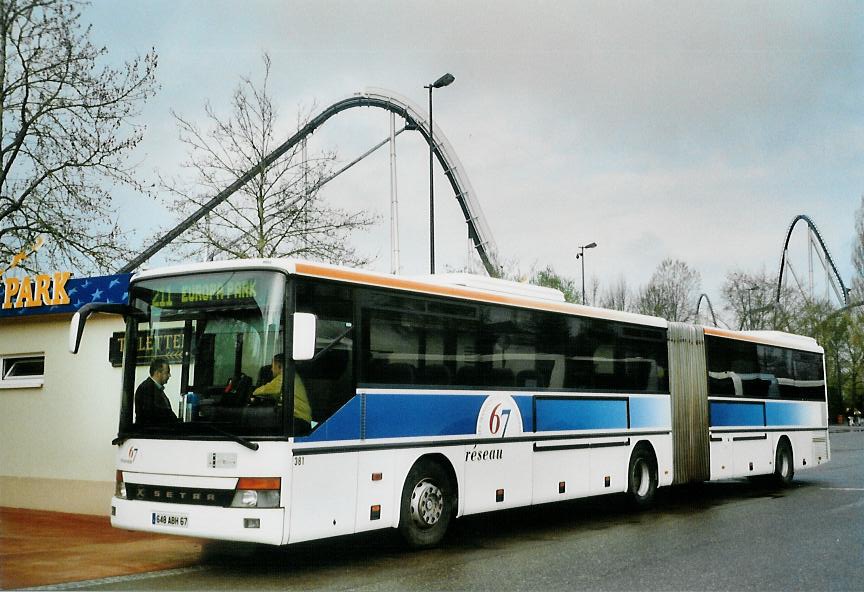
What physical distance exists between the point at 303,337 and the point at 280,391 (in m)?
0.63

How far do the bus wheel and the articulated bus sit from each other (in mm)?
5747

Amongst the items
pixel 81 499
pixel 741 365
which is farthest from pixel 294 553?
pixel 741 365

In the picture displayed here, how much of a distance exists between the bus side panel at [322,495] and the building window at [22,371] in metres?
8.64

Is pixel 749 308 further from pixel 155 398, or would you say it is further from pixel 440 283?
pixel 155 398

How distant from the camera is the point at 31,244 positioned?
1912 centimetres

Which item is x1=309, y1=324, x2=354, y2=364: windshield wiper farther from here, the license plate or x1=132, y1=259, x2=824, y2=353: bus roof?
the license plate

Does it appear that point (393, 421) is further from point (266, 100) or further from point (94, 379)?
point (266, 100)

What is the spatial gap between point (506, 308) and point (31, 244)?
11731mm

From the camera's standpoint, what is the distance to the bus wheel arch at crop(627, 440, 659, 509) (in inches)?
581

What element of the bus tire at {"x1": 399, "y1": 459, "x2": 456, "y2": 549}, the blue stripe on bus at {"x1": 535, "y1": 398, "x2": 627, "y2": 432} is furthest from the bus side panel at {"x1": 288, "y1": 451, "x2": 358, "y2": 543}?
the blue stripe on bus at {"x1": 535, "y1": 398, "x2": 627, "y2": 432}

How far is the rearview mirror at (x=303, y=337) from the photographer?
8516 mm

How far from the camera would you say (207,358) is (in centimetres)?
912

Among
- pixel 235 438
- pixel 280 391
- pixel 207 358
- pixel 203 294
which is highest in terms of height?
pixel 203 294

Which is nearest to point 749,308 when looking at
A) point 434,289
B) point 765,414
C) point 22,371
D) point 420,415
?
point 765,414
